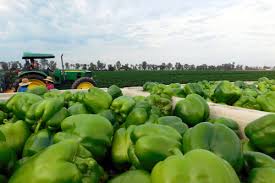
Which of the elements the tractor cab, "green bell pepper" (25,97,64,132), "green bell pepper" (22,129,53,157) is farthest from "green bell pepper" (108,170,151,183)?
the tractor cab

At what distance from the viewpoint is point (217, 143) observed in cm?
163

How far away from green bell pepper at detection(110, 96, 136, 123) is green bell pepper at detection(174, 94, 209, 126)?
0.44m

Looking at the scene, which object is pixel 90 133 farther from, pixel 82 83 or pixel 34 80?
pixel 82 83

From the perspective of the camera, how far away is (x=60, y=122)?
224 centimetres

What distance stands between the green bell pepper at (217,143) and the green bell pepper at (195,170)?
27 centimetres

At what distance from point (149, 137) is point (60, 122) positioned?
818 millimetres

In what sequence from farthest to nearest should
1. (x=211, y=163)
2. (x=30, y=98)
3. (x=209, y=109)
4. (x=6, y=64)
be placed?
1. (x=6, y=64)
2. (x=209, y=109)
3. (x=30, y=98)
4. (x=211, y=163)

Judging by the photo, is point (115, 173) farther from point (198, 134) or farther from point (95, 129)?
point (198, 134)

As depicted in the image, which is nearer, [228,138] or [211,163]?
[211,163]

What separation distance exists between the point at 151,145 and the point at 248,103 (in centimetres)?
258

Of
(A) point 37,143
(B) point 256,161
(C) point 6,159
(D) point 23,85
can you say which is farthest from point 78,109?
(D) point 23,85

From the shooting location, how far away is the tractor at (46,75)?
465 inches

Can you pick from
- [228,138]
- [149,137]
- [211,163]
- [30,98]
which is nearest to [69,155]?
[149,137]

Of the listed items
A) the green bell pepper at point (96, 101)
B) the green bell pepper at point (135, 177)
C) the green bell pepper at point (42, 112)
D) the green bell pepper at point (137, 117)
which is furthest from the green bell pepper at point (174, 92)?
the green bell pepper at point (135, 177)
